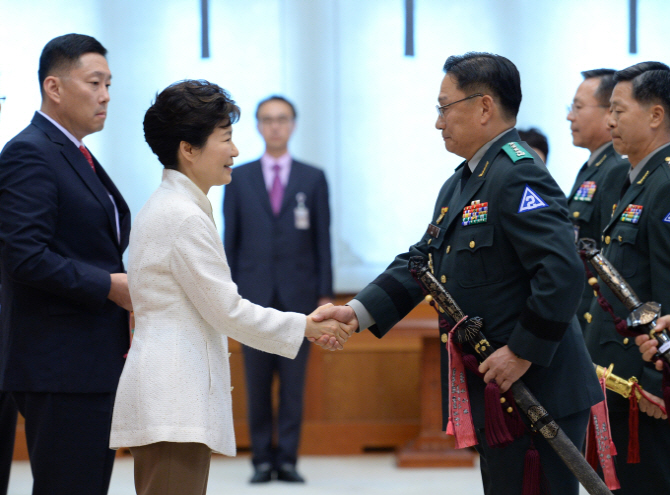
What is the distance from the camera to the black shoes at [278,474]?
13.3ft

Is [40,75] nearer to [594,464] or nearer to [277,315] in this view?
[277,315]

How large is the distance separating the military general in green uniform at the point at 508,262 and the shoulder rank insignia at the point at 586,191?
3.78ft

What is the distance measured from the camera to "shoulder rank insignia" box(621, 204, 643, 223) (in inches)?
95.0

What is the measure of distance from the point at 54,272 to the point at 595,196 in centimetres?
203

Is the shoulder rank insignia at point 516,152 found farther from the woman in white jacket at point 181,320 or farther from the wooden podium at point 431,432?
the wooden podium at point 431,432

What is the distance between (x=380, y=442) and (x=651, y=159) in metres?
2.63

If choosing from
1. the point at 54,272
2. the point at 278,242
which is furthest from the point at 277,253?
the point at 54,272

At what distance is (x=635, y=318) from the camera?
2.17 meters

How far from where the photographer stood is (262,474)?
13.3 ft

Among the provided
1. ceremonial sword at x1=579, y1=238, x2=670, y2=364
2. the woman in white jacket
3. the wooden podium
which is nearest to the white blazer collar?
the woman in white jacket

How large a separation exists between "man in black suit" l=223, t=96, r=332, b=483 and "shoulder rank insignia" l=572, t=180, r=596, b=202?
1444mm

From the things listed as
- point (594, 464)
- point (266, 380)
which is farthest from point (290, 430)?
point (594, 464)

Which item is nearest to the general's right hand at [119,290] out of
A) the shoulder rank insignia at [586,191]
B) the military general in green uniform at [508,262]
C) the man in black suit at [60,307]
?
the man in black suit at [60,307]

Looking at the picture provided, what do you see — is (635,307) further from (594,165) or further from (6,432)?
(6,432)
